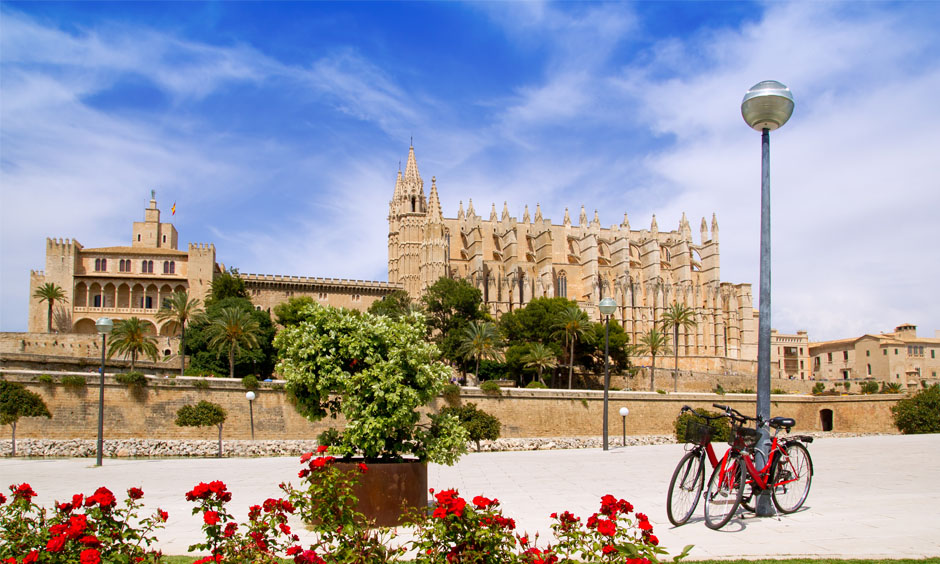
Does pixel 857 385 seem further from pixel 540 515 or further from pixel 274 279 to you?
pixel 540 515

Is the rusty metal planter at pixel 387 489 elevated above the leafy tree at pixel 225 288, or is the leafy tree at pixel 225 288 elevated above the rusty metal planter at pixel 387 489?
the leafy tree at pixel 225 288

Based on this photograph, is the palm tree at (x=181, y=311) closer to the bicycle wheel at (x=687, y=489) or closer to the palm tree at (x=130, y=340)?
the palm tree at (x=130, y=340)

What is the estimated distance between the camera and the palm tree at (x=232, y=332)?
1427 inches

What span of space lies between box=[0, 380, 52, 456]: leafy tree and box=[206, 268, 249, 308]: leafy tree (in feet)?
71.1

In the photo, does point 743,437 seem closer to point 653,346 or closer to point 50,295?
point 653,346

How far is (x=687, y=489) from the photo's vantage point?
7543mm

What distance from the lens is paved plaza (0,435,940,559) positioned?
Answer: 6.91 m

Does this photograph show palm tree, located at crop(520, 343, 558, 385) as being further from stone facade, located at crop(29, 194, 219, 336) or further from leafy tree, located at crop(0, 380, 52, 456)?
leafy tree, located at crop(0, 380, 52, 456)

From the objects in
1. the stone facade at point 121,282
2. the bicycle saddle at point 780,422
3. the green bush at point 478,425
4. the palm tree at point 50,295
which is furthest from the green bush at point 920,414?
the palm tree at point 50,295

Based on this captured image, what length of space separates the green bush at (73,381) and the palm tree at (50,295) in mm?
22763

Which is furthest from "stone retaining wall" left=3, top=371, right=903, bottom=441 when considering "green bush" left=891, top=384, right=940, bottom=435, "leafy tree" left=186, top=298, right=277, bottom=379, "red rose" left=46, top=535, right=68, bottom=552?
"red rose" left=46, top=535, right=68, bottom=552

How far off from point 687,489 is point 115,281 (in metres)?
51.8

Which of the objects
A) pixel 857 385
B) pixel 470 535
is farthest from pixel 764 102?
pixel 857 385

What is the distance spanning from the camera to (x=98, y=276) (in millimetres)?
50031
